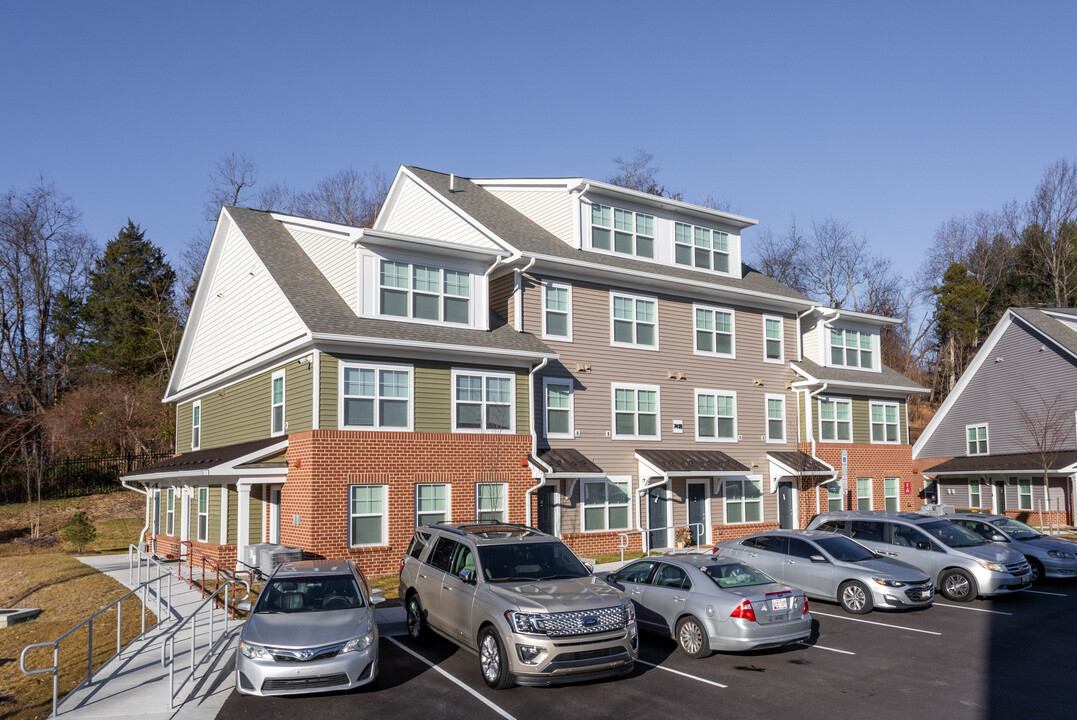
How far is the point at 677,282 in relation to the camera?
27453 millimetres

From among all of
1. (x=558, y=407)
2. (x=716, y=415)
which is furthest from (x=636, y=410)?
(x=716, y=415)

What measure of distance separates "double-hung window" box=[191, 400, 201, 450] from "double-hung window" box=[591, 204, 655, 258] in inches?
585

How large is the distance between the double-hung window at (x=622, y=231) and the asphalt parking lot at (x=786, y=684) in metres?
15.6

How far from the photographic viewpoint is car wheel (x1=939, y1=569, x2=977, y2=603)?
17250 millimetres

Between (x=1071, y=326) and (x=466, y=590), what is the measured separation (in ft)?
122

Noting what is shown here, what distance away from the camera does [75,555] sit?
2830 centimetres

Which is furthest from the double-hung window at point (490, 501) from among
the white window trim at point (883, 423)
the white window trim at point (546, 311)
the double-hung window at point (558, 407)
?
the white window trim at point (883, 423)

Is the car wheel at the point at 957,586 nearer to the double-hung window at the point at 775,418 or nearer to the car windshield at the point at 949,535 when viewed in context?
the car windshield at the point at 949,535

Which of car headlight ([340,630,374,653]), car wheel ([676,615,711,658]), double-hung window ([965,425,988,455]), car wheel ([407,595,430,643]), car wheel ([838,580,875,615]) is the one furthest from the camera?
double-hung window ([965,425,988,455])

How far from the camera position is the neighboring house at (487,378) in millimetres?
21078

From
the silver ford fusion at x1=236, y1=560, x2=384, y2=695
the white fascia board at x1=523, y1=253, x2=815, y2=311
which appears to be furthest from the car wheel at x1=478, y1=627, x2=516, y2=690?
the white fascia board at x1=523, y1=253, x2=815, y2=311

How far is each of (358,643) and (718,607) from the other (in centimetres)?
516

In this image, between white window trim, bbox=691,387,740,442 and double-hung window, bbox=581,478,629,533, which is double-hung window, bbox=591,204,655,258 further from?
double-hung window, bbox=581,478,629,533

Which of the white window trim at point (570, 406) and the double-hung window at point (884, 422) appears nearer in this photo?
the white window trim at point (570, 406)
